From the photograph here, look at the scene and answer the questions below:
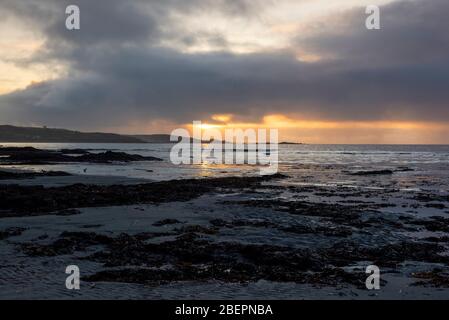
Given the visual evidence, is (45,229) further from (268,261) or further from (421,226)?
(421,226)

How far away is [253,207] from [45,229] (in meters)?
9.95

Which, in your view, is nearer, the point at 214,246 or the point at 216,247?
the point at 216,247

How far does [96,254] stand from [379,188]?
26123 millimetres

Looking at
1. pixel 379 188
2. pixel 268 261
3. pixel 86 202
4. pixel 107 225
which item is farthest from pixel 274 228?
pixel 379 188
